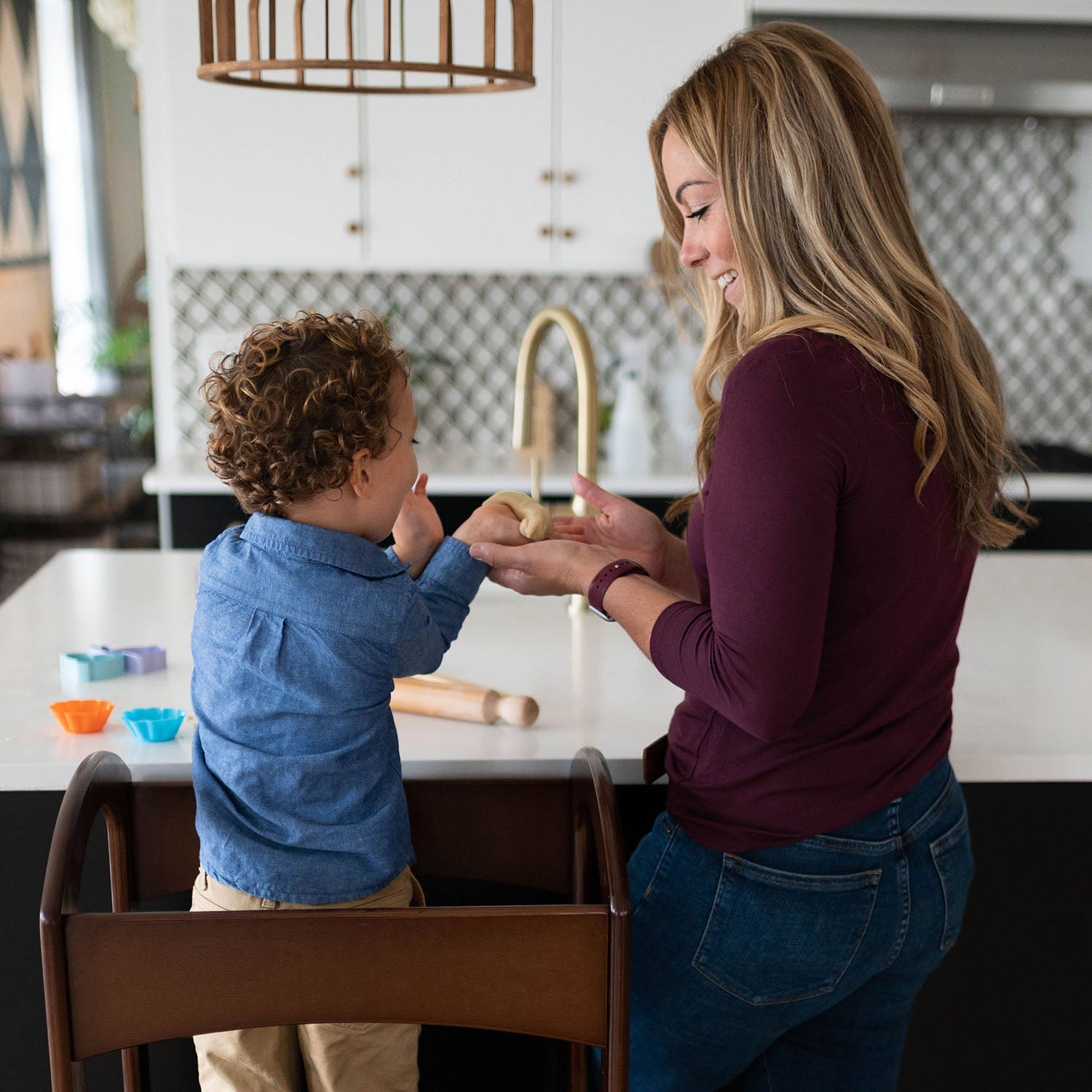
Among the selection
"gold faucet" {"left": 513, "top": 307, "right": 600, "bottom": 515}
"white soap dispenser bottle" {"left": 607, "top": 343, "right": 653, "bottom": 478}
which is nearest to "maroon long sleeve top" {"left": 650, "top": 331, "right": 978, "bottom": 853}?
"gold faucet" {"left": 513, "top": 307, "right": 600, "bottom": 515}

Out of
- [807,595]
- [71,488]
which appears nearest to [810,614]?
[807,595]

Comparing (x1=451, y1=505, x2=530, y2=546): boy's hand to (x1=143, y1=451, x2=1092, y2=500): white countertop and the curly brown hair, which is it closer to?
the curly brown hair

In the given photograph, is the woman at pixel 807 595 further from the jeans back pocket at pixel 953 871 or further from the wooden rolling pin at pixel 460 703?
the wooden rolling pin at pixel 460 703

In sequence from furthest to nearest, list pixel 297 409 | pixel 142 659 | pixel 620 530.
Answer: pixel 142 659
pixel 620 530
pixel 297 409

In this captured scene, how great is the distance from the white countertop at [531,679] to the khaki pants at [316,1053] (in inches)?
7.0

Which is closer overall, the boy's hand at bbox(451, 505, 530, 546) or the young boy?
the young boy

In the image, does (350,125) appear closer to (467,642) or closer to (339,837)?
(467,642)

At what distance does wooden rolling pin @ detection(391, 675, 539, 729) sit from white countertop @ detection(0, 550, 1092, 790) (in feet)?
0.05

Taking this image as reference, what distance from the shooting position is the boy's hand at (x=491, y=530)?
1.30 m

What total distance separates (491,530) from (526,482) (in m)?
1.89

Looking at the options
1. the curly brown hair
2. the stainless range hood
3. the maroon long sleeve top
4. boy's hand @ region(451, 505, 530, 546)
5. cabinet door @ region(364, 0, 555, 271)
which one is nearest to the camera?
the maroon long sleeve top

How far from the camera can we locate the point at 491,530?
1312mm

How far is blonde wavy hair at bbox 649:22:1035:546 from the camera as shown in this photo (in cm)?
101

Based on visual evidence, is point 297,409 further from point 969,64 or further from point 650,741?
point 969,64
